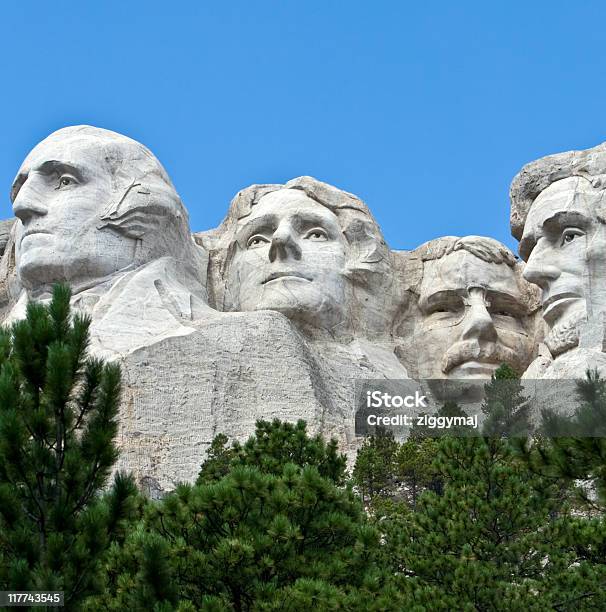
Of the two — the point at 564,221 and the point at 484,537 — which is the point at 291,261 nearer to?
the point at 564,221

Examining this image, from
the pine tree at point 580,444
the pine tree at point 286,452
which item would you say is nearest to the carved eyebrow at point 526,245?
the pine tree at point 286,452

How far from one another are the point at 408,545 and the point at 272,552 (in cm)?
242

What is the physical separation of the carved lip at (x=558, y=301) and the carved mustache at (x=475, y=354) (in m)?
1.28

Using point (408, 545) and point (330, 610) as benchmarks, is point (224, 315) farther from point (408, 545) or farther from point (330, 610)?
point (330, 610)

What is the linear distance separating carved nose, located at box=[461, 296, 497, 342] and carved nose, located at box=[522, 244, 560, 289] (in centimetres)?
106

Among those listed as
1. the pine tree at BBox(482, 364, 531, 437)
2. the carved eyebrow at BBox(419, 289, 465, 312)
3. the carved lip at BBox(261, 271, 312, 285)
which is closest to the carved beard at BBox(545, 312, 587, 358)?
the pine tree at BBox(482, 364, 531, 437)

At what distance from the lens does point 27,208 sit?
24.2m

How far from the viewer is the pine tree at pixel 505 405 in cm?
1822

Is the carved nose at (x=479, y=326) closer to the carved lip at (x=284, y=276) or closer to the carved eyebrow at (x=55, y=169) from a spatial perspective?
the carved lip at (x=284, y=276)

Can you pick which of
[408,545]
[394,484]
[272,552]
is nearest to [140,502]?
[272,552]

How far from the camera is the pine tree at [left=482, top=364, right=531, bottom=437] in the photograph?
18219 millimetres

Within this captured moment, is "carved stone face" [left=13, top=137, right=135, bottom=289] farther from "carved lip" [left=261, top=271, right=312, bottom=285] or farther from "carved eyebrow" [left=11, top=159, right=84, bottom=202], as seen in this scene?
"carved lip" [left=261, top=271, right=312, bottom=285]

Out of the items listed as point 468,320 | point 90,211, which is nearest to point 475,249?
point 468,320

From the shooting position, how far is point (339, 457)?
18.6 m
